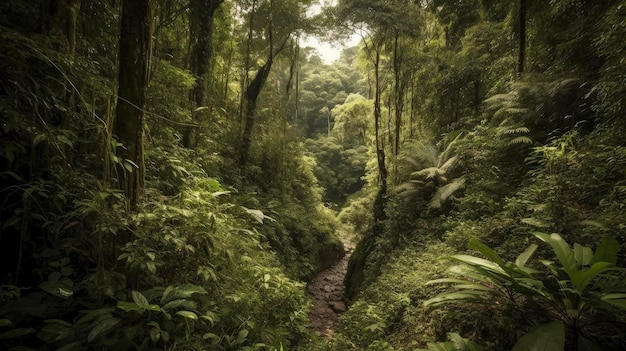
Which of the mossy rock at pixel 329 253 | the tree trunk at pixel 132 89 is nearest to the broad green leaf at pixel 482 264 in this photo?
the tree trunk at pixel 132 89

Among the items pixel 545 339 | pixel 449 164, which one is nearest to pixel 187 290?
pixel 545 339

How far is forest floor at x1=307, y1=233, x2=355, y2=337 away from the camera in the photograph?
19.1 feet

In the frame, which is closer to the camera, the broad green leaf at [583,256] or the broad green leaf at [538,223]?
the broad green leaf at [583,256]

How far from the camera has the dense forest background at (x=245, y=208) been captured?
6.58 feet

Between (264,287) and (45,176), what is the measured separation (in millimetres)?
2360


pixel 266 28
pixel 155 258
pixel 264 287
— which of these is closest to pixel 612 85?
pixel 264 287

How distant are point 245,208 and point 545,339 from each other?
3433 mm

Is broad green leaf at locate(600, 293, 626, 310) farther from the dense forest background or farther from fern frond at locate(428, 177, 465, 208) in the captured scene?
fern frond at locate(428, 177, 465, 208)

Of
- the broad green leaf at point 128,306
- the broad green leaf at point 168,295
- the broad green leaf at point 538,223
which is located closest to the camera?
the broad green leaf at point 128,306

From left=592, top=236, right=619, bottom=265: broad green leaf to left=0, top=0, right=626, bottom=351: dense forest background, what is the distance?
0.02 meters

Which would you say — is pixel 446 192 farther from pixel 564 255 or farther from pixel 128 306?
pixel 128 306

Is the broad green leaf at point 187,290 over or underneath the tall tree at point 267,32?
underneath

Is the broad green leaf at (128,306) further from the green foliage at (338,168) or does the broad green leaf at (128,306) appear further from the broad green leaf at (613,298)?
the green foliage at (338,168)

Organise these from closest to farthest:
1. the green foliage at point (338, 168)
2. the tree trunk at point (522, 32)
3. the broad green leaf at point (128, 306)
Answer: the broad green leaf at point (128, 306) < the tree trunk at point (522, 32) < the green foliage at point (338, 168)
